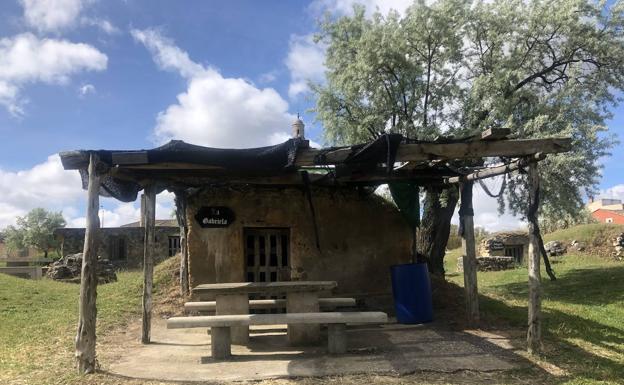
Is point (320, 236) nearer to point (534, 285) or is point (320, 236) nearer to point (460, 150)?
point (460, 150)

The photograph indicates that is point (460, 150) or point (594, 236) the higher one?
point (460, 150)

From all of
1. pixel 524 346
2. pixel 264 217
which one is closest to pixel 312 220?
pixel 264 217

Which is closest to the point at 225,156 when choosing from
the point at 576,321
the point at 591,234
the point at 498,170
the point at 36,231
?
the point at 498,170

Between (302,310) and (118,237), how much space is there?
20363 mm

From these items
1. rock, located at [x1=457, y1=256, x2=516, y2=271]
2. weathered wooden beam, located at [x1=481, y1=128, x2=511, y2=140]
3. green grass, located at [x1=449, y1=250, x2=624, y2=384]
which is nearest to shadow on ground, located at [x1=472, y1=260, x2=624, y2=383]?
green grass, located at [x1=449, y1=250, x2=624, y2=384]

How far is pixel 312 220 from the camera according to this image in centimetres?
967

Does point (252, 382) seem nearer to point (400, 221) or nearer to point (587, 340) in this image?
point (587, 340)

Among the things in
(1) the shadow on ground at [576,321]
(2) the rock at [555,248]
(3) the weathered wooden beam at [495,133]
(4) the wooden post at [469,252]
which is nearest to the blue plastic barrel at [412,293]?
(4) the wooden post at [469,252]

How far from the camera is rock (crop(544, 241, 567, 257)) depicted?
20.8m

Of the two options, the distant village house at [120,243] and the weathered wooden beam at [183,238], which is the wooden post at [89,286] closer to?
the weathered wooden beam at [183,238]

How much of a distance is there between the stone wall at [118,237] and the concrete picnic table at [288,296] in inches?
718

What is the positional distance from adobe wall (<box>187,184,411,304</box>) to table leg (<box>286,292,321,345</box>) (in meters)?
2.52

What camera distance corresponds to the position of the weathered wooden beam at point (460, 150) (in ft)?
20.1

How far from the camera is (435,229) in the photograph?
1242 centimetres
